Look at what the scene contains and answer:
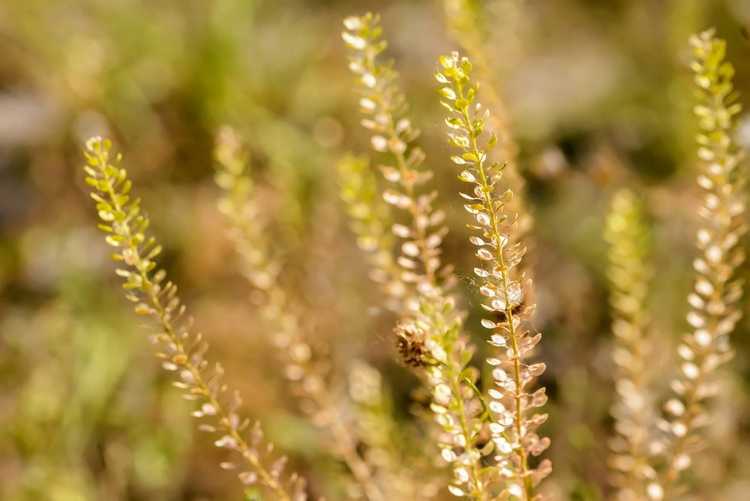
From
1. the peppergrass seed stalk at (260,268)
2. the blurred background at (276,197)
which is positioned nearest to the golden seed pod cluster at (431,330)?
the peppergrass seed stalk at (260,268)

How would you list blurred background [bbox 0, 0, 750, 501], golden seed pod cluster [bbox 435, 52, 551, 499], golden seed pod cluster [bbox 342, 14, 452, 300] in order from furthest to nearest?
blurred background [bbox 0, 0, 750, 501]
golden seed pod cluster [bbox 342, 14, 452, 300]
golden seed pod cluster [bbox 435, 52, 551, 499]

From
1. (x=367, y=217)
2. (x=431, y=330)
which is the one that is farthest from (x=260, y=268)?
(x=431, y=330)

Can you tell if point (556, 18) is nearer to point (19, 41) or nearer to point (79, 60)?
point (79, 60)

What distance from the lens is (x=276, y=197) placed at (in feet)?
8.82

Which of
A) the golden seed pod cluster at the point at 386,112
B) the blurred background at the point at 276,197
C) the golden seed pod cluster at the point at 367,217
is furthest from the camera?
the blurred background at the point at 276,197

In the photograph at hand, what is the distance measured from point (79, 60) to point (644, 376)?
2.49 m

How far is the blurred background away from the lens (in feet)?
6.45

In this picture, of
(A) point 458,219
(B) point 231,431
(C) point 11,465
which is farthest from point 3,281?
(B) point 231,431

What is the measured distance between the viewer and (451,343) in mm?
772

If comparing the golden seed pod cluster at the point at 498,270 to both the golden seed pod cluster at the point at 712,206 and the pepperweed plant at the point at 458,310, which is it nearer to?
the pepperweed plant at the point at 458,310

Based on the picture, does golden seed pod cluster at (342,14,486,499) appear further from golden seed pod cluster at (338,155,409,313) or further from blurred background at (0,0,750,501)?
blurred background at (0,0,750,501)

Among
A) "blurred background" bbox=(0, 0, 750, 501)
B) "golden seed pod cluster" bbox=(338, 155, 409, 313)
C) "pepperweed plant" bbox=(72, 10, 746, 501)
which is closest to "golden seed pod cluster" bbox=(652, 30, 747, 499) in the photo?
"pepperweed plant" bbox=(72, 10, 746, 501)

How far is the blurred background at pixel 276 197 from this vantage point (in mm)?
1966

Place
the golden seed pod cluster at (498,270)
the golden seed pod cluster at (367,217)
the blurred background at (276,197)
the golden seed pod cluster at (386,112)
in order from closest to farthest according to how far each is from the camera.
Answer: the golden seed pod cluster at (498,270)
the golden seed pod cluster at (386,112)
the golden seed pod cluster at (367,217)
the blurred background at (276,197)
